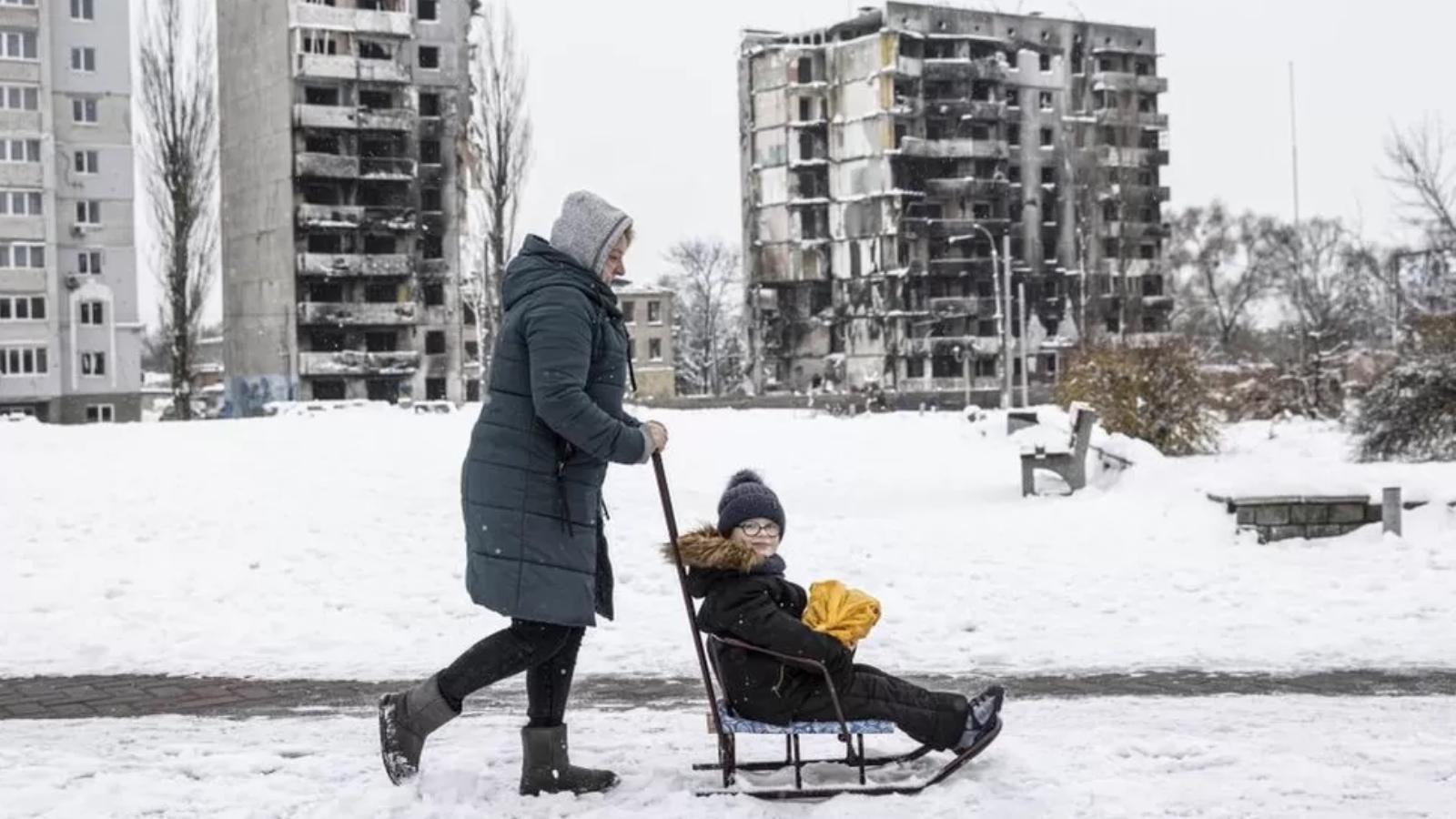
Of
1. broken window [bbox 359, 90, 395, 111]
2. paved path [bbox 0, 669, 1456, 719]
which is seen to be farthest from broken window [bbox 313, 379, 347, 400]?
paved path [bbox 0, 669, 1456, 719]

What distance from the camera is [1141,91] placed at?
3302 inches

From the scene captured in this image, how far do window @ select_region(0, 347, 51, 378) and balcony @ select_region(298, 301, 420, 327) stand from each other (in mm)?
10613

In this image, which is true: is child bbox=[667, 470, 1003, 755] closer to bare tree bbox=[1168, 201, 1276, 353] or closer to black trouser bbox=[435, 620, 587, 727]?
black trouser bbox=[435, 620, 587, 727]

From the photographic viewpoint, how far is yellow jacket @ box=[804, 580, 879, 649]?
5.48 m

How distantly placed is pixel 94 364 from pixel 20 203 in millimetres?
6718

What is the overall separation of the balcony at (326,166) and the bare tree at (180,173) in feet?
51.3

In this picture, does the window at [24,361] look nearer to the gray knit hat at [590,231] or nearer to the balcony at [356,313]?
the balcony at [356,313]

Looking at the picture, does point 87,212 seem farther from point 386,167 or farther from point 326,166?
point 386,167

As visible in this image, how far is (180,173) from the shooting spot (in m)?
49.8

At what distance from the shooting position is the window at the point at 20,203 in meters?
60.1

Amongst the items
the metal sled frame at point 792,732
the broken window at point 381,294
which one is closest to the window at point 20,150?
the broken window at point 381,294

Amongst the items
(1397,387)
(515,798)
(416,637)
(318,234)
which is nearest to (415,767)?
(515,798)

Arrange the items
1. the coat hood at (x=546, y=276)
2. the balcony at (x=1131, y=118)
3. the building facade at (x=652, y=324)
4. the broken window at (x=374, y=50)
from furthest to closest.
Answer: the building facade at (x=652, y=324) → the balcony at (x=1131, y=118) → the broken window at (x=374, y=50) → the coat hood at (x=546, y=276)

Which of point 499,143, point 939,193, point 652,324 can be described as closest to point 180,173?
point 499,143
